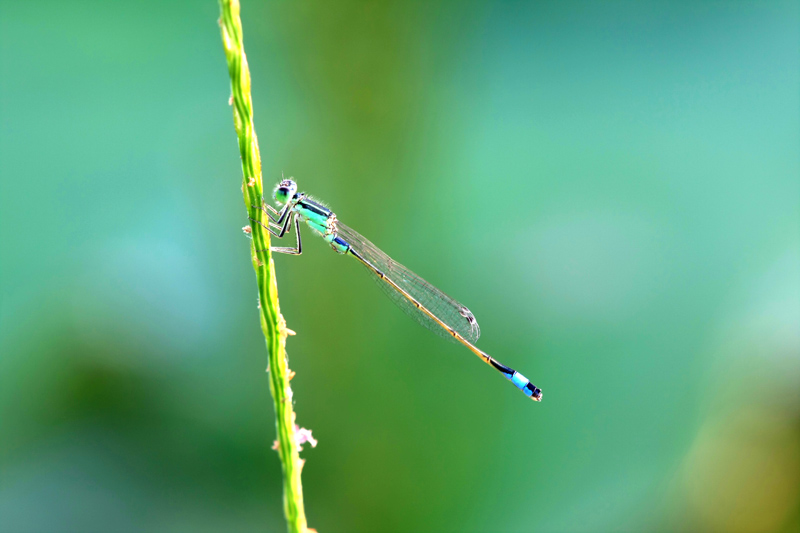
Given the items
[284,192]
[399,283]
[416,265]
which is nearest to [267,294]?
[284,192]

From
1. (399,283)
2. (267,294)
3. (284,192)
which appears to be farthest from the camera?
(399,283)

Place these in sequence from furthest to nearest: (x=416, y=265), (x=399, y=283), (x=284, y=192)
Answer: (x=416, y=265) → (x=399, y=283) → (x=284, y=192)

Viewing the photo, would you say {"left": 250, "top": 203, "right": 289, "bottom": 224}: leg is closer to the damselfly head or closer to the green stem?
the damselfly head

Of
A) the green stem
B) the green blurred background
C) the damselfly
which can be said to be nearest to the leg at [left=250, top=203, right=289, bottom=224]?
the damselfly

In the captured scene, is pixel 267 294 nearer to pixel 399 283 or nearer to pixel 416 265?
pixel 399 283

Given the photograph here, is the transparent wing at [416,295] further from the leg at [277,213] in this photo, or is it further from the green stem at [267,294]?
the green stem at [267,294]

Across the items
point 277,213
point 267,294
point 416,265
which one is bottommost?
point 267,294

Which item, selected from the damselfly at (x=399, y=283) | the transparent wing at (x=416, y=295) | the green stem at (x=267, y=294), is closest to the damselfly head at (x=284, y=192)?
the damselfly at (x=399, y=283)
